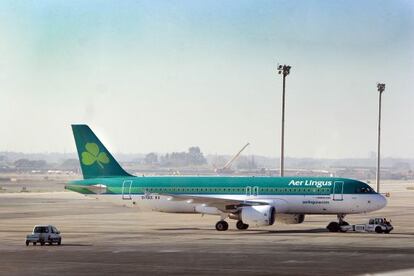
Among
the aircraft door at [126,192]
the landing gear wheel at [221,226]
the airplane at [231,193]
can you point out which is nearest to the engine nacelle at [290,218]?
the airplane at [231,193]

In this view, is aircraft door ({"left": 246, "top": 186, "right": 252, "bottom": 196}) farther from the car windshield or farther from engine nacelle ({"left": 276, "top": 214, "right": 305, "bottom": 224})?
the car windshield

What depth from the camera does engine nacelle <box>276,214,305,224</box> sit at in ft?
237

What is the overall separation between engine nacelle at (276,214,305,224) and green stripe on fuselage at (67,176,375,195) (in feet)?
8.67

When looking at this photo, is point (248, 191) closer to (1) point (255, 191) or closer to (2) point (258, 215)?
(1) point (255, 191)

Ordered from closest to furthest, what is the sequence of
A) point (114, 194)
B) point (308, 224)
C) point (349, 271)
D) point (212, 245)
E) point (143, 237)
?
point (349, 271) → point (212, 245) → point (143, 237) → point (114, 194) → point (308, 224)

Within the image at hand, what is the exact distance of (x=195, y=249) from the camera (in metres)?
52.5

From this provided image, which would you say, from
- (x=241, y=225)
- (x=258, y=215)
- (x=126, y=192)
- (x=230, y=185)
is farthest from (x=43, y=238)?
(x=241, y=225)

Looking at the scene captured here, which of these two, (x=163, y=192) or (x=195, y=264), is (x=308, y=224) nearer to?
(x=163, y=192)

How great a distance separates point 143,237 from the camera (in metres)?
63.2

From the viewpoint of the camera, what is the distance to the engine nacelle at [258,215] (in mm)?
68812

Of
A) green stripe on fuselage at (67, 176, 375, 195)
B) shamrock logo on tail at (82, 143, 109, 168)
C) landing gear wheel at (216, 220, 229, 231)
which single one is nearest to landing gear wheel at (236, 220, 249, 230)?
landing gear wheel at (216, 220, 229, 231)

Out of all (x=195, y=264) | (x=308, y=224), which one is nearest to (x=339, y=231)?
(x=308, y=224)

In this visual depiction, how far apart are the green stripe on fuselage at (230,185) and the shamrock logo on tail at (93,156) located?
5.69 ft

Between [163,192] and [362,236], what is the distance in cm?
1752
